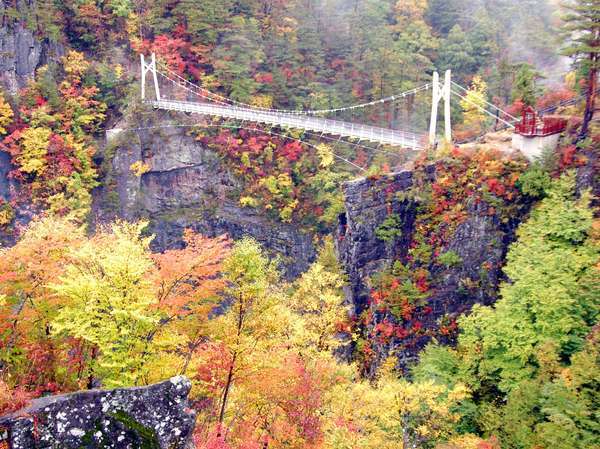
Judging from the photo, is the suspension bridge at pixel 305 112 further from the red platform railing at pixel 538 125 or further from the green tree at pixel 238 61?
the red platform railing at pixel 538 125

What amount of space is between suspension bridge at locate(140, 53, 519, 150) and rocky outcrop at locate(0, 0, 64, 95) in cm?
630

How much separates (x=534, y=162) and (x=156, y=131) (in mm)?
22257

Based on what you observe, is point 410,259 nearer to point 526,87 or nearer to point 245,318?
point 526,87

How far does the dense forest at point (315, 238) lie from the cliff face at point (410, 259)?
11 cm

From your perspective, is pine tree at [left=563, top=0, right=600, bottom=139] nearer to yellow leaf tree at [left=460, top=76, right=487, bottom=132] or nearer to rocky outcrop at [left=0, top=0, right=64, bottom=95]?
yellow leaf tree at [left=460, top=76, right=487, bottom=132]

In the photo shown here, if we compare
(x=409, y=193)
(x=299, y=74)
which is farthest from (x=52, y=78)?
(x=409, y=193)

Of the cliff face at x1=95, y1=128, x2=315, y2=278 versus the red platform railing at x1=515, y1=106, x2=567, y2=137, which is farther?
the cliff face at x1=95, y1=128, x2=315, y2=278

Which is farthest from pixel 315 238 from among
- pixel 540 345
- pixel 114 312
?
pixel 114 312

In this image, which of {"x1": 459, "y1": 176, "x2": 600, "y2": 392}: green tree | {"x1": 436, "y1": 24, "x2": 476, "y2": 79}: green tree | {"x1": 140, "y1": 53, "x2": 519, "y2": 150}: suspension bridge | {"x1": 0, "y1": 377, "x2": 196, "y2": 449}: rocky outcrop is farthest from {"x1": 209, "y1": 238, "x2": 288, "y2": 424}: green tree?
{"x1": 436, "y1": 24, "x2": 476, "y2": 79}: green tree

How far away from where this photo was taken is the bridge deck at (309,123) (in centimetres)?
2520

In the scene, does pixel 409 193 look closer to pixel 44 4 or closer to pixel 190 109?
pixel 190 109

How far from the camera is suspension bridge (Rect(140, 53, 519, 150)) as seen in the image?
2358 cm

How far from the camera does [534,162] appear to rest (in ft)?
65.3

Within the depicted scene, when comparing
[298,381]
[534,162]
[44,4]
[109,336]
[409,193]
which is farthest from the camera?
[44,4]
